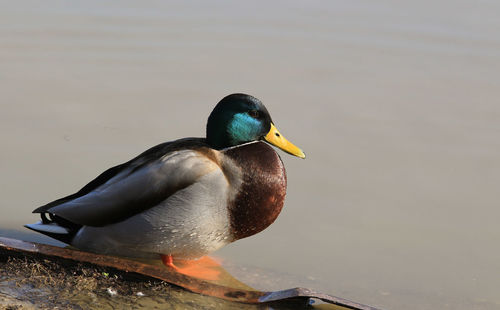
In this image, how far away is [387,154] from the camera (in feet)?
16.3

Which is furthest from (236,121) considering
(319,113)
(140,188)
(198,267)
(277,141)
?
(319,113)

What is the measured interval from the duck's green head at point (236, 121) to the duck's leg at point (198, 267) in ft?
2.07

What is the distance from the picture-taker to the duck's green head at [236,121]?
376 cm

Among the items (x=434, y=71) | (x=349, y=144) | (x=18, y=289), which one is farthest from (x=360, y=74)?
(x=18, y=289)

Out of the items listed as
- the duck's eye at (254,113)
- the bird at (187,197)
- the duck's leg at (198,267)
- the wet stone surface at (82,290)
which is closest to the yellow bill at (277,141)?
the bird at (187,197)

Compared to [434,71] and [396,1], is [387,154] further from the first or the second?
[396,1]

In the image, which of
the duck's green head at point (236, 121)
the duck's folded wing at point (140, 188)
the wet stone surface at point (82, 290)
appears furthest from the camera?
the duck's green head at point (236, 121)

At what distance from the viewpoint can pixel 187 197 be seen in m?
3.56

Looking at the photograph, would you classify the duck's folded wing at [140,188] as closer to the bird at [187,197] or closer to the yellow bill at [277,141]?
the bird at [187,197]

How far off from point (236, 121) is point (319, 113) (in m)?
1.80

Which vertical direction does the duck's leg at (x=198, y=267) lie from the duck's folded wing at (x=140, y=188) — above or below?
below

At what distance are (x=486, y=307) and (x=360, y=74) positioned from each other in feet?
9.86

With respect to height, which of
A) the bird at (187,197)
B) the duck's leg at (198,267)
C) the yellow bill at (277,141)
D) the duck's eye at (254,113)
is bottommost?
the duck's leg at (198,267)

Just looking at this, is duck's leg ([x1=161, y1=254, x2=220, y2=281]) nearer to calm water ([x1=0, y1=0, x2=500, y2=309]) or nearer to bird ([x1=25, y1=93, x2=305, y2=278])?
bird ([x1=25, y1=93, x2=305, y2=278])
